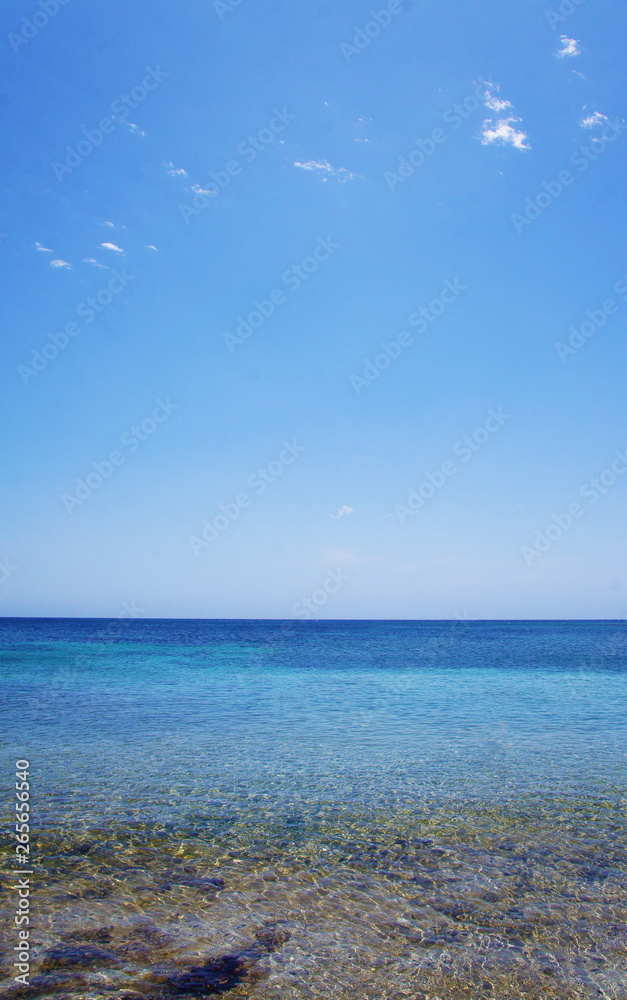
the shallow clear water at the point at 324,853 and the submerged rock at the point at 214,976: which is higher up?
the submerged rock at the point at 214,976

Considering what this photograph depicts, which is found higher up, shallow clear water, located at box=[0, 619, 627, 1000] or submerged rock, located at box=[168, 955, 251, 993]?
submerged rock, located at box=[168, 955, 251, 993]

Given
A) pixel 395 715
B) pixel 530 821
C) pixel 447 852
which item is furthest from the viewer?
pixel 395 715

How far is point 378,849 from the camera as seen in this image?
27.6 ft

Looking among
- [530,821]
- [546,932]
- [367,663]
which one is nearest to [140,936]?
[546,932]

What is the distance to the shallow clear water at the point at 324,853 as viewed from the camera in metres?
5.56

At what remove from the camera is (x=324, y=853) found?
8273mm

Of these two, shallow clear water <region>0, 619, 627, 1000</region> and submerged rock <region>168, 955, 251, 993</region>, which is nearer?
submerged rock <region>168, 955, 251, 993</region>

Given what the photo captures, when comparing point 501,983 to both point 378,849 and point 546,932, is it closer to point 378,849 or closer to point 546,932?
point 546,932

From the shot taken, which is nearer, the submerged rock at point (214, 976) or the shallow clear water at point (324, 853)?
the submerged rock at point (214, 976)

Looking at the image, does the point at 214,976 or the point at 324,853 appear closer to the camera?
the point at 214,976

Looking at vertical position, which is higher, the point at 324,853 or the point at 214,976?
the point at 214,976

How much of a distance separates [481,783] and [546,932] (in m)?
5.52

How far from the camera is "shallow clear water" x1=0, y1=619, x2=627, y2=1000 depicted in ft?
18.2

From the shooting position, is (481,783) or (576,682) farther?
(576,682)
